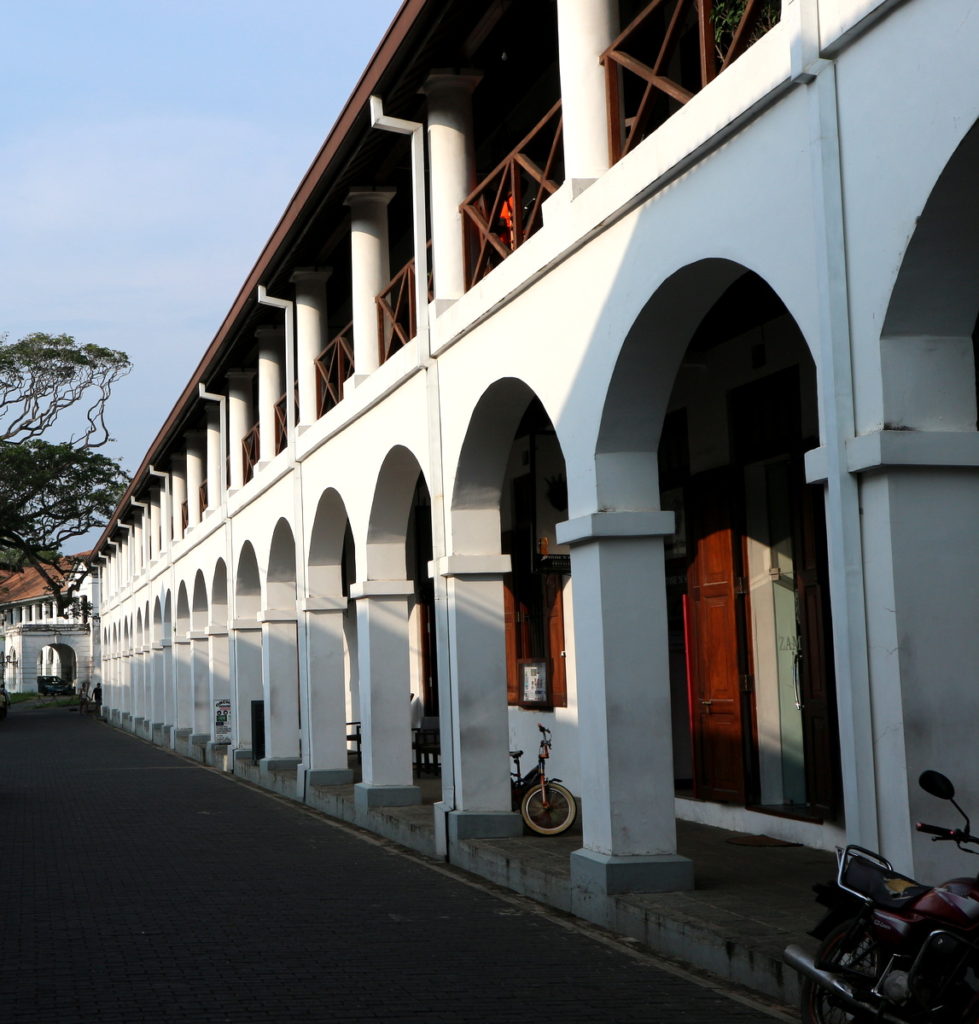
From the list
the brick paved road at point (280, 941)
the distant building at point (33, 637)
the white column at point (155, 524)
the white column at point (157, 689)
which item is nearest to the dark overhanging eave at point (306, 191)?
the brick paved road at point (280, 941)

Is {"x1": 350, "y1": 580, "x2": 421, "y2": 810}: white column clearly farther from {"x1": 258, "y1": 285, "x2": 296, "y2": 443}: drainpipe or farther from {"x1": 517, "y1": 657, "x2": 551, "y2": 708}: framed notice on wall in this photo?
{"x1": 258, "y1": 285, "x2": 296, "y2": 443}: drainpipe

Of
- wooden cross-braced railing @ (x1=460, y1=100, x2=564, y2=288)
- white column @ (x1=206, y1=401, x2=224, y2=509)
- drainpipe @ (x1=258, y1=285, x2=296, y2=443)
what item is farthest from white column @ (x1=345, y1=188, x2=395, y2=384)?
white column @ (x1=206, y1=401, x2=224, y2=509)

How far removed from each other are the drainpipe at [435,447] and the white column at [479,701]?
146mm

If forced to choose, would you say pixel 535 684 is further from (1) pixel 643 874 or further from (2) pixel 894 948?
(2) pixel 894 948

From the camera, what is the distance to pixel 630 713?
875 cm

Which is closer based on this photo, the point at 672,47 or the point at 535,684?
the point at 672,47

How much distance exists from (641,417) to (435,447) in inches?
137

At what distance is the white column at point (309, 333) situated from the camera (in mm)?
→ 17312

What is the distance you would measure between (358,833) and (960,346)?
9423 millimetres

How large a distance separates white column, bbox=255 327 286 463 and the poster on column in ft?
18.0

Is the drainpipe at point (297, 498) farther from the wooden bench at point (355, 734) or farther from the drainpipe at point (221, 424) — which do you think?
the drainpipe at point (221, 424)

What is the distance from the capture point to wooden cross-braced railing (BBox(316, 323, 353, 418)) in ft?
52.7

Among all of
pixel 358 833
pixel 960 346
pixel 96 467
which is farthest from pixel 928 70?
pixel 96 467

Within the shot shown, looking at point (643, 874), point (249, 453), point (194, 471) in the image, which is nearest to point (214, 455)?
point (249, 453)
